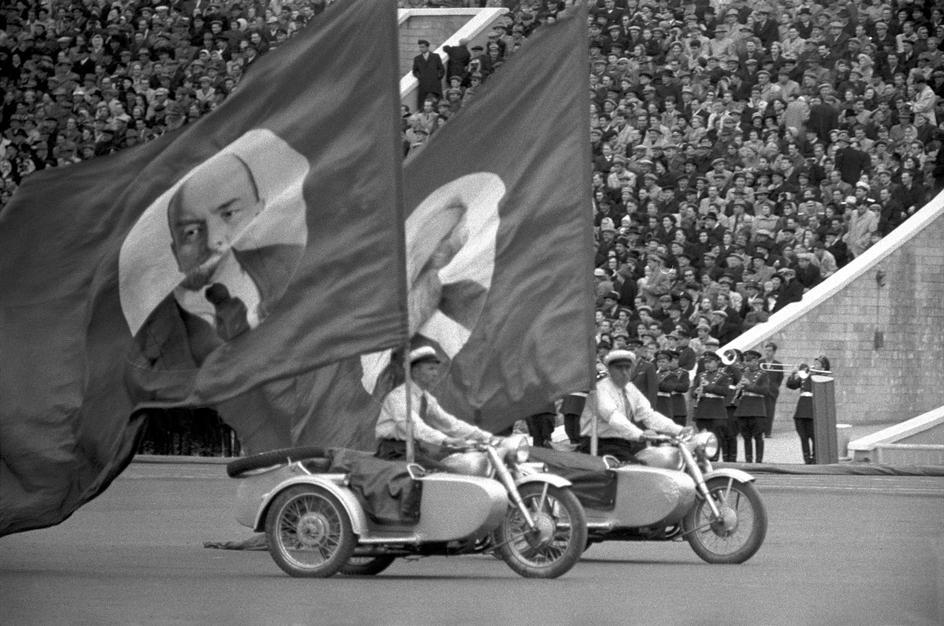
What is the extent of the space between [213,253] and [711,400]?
16.6 metres

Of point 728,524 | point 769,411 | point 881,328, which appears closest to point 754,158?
point 881,328

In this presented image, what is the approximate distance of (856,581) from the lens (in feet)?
49.4

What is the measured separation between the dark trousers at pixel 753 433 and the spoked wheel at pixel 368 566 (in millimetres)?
15140

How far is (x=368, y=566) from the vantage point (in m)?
16.0

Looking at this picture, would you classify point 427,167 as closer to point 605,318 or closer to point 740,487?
point 740,487

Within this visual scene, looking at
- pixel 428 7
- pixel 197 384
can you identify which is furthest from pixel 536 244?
pixel 428 7

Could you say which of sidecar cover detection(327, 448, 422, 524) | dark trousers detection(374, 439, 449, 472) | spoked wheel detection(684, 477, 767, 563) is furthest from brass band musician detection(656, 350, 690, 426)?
sidecar cover detection(327, 448, 422, 524)

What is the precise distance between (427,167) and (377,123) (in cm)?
214

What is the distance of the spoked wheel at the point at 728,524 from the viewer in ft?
55.1

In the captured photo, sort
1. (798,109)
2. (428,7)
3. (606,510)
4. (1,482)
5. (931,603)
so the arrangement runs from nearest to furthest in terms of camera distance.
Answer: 1. (931,603)
2. (1,482)
3. (606,510)
4. (798,109)
5. (428,7)

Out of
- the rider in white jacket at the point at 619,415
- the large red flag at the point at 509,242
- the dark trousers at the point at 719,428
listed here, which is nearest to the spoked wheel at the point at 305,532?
the large red flag at the point at 509,242

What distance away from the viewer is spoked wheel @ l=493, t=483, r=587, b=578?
15227 millimetres

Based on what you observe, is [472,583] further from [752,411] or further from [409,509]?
[752,411]

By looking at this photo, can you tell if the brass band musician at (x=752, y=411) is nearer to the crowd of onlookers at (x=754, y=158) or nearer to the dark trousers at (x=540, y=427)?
the crowd of onlookers at (x=754, y=158)
